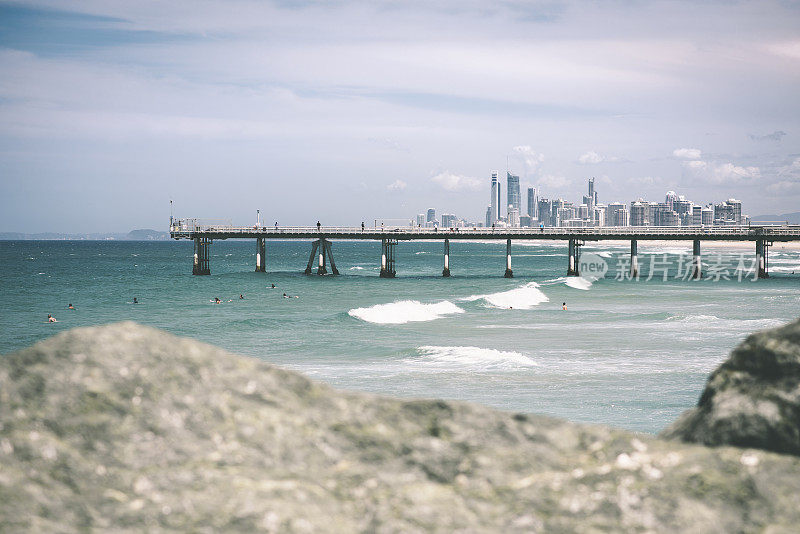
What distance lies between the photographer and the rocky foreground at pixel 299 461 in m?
3.37

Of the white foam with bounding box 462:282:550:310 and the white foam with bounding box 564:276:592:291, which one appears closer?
the white foam with bounding box 462:282:550:310

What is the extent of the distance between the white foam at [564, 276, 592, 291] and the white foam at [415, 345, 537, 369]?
37.3 metres

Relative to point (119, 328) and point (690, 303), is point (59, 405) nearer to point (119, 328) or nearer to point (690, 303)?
point (119, 328)

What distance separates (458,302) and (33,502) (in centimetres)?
5068

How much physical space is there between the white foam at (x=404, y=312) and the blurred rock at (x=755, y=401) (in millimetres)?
38700

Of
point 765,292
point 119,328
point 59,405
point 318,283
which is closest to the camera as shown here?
point 59,405

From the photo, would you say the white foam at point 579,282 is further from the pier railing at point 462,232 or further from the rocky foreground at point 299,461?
the rocky foreground at point 299,461

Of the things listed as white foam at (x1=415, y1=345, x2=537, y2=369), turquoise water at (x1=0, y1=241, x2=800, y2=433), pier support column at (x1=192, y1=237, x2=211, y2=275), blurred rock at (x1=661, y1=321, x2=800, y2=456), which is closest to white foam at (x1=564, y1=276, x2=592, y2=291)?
turquoise water at (x1=0, y1=241, x2=800, y2=433)

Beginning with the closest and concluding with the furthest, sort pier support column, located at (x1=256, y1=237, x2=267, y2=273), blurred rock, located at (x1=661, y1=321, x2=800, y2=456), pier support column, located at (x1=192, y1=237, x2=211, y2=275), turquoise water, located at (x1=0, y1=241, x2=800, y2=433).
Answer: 1. blurred rock, located at (x1=661, y1=321, x2=800, y2=456)
2. turquoise water, located at (x1=0, y1=241, x2=800, y2=433)
3. pier support column, located at (x1=256, y1=237, x2=267, y2=273)
4. pier support column, located at (x1=192, y1=237, x2=211, y2=275)

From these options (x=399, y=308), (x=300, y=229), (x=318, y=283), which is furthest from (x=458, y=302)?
(x=300, y=229)

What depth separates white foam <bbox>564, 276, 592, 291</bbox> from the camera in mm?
66875

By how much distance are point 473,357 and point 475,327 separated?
37.9 ft

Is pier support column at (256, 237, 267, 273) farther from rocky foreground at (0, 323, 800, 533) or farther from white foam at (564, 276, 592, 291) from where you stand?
rocky foreground at (0, 323, 800, 533)

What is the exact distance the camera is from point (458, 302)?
53625mm
